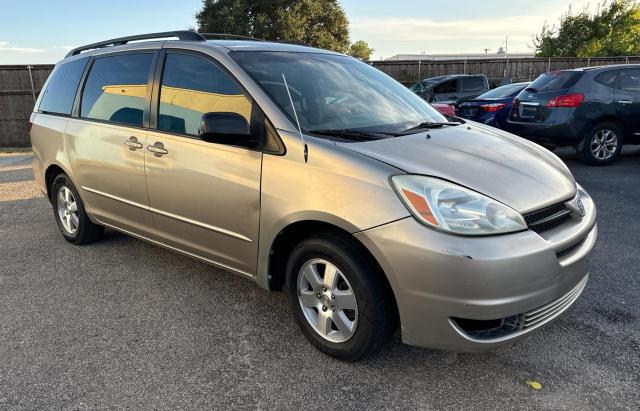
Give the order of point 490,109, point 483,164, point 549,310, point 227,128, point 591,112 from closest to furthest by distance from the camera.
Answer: point 549,310 < point 483,164 < point 227,128 < point 591,112 < point 490,109

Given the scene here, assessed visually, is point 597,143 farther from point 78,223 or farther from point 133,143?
point 78,223

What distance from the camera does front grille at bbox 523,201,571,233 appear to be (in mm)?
2410

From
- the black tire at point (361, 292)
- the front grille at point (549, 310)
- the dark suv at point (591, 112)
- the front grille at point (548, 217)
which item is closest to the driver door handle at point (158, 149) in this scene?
the black tire at point (361, 292)

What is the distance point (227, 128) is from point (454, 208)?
1.34m

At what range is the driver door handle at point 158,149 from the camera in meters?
3.40

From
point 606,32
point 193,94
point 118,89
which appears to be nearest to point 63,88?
point 118,89

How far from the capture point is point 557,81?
797 centimetres

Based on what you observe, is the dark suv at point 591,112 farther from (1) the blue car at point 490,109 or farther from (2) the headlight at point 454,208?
(2) the headlight at point 454,208

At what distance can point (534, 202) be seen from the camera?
2.48 m

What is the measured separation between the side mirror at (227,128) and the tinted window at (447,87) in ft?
39.7

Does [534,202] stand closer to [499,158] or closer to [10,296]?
[499,158]

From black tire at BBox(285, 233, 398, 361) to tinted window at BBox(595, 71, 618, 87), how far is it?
7111 mm

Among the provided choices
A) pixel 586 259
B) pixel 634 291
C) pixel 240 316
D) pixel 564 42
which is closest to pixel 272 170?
pixel 240 316

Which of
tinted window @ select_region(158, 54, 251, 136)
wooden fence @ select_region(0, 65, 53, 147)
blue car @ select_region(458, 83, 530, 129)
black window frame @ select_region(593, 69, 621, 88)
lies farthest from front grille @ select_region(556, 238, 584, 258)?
wooden fence @ select_region(0, 65, 53, 147)
